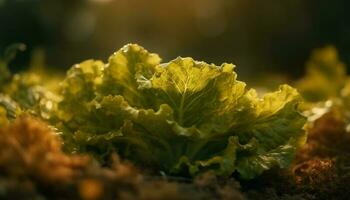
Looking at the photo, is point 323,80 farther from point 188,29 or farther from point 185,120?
point 188,29

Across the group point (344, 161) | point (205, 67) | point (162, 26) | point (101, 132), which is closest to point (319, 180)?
point (344, 161)

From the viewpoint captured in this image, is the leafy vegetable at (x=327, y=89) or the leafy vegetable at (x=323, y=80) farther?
the leafy vegetable at (x=323, y=80)

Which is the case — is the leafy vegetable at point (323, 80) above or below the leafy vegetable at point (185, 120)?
above

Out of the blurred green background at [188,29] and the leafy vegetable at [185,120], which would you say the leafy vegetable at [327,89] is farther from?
the blurred green background at [188,29]

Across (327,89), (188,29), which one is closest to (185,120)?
(327,89)

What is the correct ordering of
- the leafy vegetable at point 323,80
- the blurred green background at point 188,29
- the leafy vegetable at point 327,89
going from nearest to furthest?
the leafy vegetable at point 327,89, the leafy vegetable at point 323,80, the blurred green background at point 188,29

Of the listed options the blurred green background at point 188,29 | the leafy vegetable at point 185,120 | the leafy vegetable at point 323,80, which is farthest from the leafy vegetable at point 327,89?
the blurred green background at point 188,29

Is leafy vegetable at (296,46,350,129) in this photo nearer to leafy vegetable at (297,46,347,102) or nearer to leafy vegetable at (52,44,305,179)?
leafy vegetable at (297,46,347,102)

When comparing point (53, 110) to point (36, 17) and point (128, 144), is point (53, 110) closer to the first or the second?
point (128, 144)
